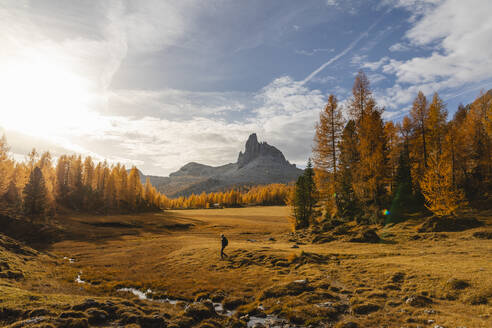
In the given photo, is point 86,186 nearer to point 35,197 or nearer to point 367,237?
point 35,197

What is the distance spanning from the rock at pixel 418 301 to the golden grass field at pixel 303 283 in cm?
5

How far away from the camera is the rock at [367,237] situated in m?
30.9

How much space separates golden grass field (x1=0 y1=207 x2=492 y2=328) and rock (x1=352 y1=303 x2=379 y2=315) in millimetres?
56

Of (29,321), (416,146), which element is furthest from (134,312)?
(416,146)

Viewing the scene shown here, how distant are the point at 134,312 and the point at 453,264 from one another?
74.3 ft

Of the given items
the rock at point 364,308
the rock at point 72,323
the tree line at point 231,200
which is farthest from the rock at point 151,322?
the tree line at point 231,200

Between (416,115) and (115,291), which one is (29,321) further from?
(416,115)

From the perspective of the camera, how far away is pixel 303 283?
57.9 feet

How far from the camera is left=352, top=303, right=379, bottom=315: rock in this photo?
13.2 m

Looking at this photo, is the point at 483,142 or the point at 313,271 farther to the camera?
the point at 483,142

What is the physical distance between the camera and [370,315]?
1270 centimetres

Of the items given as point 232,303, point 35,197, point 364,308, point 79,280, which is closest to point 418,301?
point 364,308

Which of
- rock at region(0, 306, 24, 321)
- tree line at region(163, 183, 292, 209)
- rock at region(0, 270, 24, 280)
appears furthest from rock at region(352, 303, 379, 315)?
tree line at region(163, 183, 292, 209)

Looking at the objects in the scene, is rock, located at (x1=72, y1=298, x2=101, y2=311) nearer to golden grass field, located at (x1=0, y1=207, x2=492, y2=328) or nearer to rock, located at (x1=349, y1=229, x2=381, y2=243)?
golden grass field, located at (x1=0, y1=207, x2=492, y2=328)
